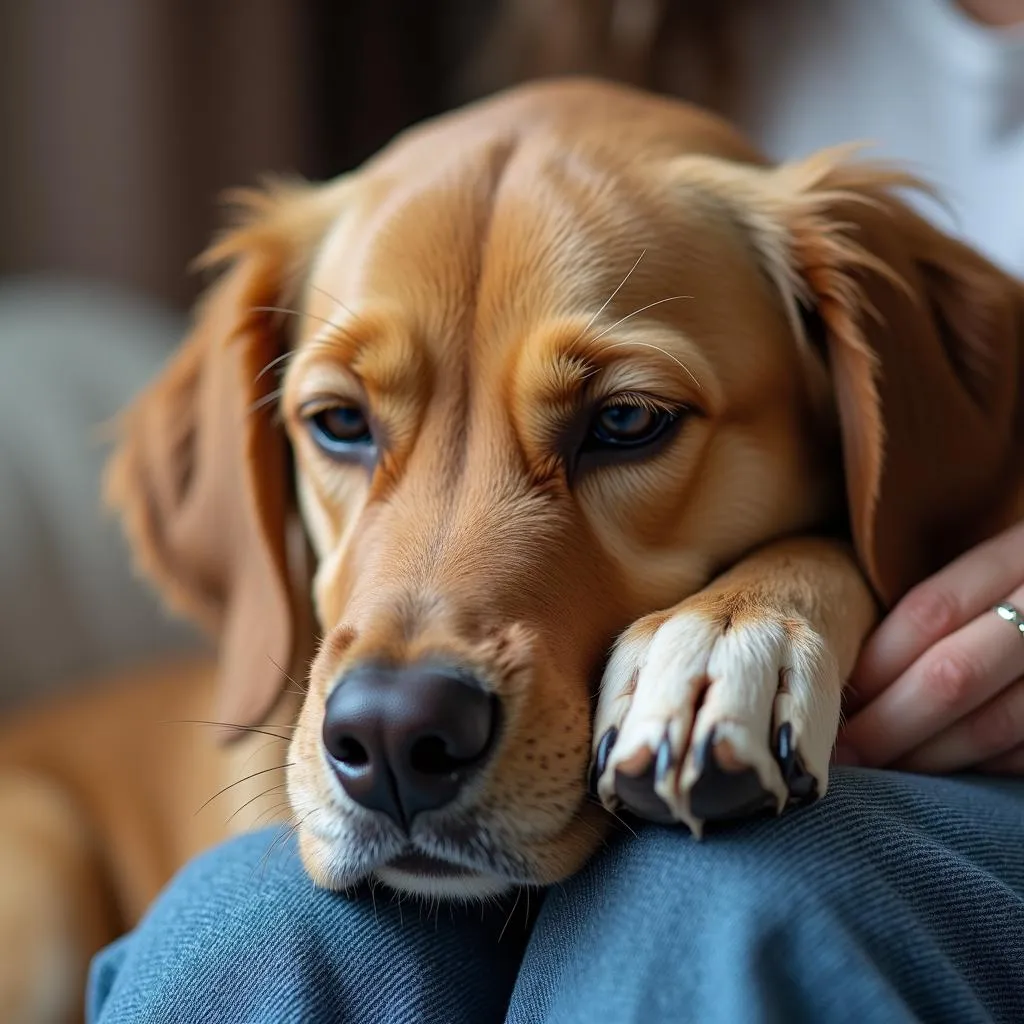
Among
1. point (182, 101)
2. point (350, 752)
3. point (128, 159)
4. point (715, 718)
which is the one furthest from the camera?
point (182, 101)

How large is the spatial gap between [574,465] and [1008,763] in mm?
715

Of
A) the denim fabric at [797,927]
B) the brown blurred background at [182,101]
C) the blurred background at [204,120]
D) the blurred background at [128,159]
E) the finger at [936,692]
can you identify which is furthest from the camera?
the brown blurred background at [182,101]

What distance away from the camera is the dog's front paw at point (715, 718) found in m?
1.16

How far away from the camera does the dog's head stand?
1.29 meters

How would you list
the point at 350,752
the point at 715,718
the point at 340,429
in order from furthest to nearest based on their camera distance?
the point at 340,429
the point at 350,752
the point at 715,718

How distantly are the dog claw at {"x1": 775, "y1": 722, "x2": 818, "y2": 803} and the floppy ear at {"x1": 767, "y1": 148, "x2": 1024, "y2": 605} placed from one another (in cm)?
51

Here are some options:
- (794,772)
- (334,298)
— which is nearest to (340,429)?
(334,298)

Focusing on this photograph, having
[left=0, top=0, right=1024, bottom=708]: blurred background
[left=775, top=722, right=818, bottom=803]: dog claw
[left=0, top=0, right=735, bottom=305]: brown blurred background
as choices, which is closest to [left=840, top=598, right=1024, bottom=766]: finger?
[left=775, top=722, right=818, bottom=803]: dog claw

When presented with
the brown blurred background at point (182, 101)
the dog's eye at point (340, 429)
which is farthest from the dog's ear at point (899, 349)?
the brown blurred background at point (182, 101)

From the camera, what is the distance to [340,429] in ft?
5.87

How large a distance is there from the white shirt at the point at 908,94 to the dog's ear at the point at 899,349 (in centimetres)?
56

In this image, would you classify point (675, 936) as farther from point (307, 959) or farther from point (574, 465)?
point (574, 465)

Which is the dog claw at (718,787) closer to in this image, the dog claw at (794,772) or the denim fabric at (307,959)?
the dog claw at (794,772)

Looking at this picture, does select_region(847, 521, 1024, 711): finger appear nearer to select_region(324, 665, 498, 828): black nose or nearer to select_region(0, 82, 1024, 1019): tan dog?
select_region(0, 82, 1024, 1019): tan dog
